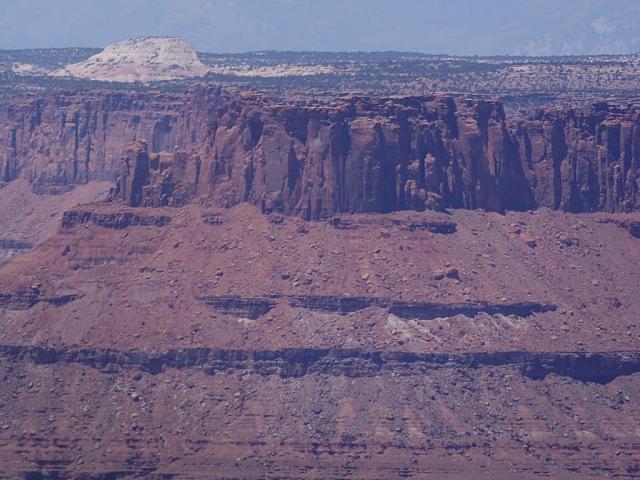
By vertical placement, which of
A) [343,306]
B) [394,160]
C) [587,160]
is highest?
[394,160]

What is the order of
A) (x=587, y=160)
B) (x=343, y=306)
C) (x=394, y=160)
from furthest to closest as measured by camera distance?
(x=587, y=160), (x=394, y=160), (x=343, y=306)

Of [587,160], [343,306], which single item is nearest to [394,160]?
[343,306]

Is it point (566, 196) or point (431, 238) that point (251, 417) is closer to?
point (431, 238)

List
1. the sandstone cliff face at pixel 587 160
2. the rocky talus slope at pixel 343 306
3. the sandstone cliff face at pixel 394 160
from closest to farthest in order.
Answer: the rocky talus slope at pixel 343 306
the sandstone cliff face at pixel 394 160
the sandstone cliff face at pixel 587 160

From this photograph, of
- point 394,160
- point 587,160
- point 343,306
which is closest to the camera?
point 343,306

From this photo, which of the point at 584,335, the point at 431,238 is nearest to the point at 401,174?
the point at 431,238

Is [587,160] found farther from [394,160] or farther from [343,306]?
[343,306]
